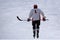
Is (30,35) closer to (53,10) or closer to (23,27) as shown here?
(23,27)

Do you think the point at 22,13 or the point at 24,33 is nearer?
the point at 24,33

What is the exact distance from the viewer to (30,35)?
19734mm

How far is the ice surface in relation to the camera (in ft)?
64.3

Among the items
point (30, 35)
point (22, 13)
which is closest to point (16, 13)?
point (22, 13)

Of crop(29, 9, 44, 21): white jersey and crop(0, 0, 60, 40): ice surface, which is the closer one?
crop(29, 9, 44, 21): white jersey

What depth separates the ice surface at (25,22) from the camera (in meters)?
19.6

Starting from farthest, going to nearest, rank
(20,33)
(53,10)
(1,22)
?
(53,10) → (1,22) → (20,33)

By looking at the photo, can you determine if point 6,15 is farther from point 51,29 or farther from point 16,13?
point 51,29

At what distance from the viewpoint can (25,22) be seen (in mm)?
23797

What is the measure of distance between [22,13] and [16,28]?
8.82ft

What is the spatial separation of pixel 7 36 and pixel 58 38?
10.2ft

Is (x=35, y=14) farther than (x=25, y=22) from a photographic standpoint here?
No

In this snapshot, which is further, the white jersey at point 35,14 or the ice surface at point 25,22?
the ice surface at point 25,22

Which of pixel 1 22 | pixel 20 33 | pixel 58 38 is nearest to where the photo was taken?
pixel 58 38
